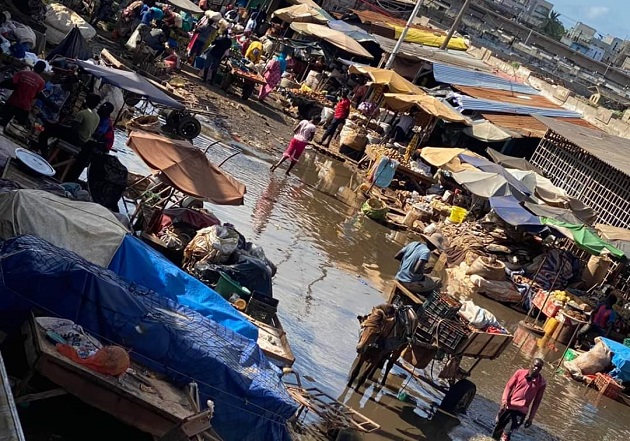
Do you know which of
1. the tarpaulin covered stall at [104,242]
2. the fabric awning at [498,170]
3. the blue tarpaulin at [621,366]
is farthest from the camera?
the fabric awning at [498,170]

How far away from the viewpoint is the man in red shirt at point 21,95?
40.8 ft

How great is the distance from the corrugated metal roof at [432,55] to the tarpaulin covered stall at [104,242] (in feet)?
82.2

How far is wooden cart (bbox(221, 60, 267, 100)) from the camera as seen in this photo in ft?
82.9

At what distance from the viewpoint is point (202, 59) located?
81.6ft

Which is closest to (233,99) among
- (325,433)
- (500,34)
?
(325,433)

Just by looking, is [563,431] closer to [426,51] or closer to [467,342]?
[467,342]

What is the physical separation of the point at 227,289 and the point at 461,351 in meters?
3.34

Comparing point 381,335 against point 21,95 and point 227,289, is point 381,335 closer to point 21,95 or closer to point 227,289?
point 227,289

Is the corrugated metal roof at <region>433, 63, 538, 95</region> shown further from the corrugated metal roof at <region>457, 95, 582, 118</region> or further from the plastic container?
the plastic container

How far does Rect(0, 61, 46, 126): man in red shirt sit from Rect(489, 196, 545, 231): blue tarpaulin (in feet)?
35.7

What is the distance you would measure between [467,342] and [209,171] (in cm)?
423

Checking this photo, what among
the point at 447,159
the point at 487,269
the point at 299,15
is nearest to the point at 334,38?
the point at 299,15

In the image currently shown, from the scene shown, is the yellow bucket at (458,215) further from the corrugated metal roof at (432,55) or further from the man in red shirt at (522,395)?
the corrugated metal roof at (432,55)

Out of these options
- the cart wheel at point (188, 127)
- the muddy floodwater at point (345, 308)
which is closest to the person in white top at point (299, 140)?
the muddy floodwater at point (345, 308)
